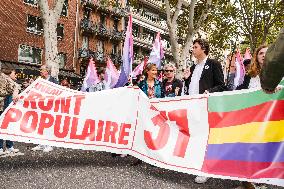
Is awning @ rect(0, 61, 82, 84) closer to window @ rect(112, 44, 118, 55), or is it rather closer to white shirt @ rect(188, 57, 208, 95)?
window @ rect(112, 44, 118, 55)

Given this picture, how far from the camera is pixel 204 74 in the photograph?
6047 mm

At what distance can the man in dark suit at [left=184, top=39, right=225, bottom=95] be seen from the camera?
600 centimetres

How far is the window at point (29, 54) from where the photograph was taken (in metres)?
34.5

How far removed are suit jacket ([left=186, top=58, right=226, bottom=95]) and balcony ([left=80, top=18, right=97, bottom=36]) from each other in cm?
3813

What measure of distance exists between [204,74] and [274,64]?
4453 mm

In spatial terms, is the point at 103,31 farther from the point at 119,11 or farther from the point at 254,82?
the point at 254,82

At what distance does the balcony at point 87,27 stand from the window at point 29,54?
7958mm

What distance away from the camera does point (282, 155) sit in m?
4.62

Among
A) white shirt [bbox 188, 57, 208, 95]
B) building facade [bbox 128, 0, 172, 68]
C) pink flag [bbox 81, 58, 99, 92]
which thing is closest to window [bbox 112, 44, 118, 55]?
building facade [bbox 128, 0, 172, 68]

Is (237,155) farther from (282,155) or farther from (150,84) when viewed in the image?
(150,84)

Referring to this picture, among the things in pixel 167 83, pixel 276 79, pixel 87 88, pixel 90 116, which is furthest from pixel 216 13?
pixel 276 79

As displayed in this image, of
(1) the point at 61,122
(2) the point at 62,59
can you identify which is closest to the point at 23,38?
(2) the point at 62,59

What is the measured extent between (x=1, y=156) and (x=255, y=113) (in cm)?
475

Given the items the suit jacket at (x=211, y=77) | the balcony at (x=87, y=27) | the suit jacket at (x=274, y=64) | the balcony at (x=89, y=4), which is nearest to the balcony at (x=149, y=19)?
the balcony at (x=89, y=4)
